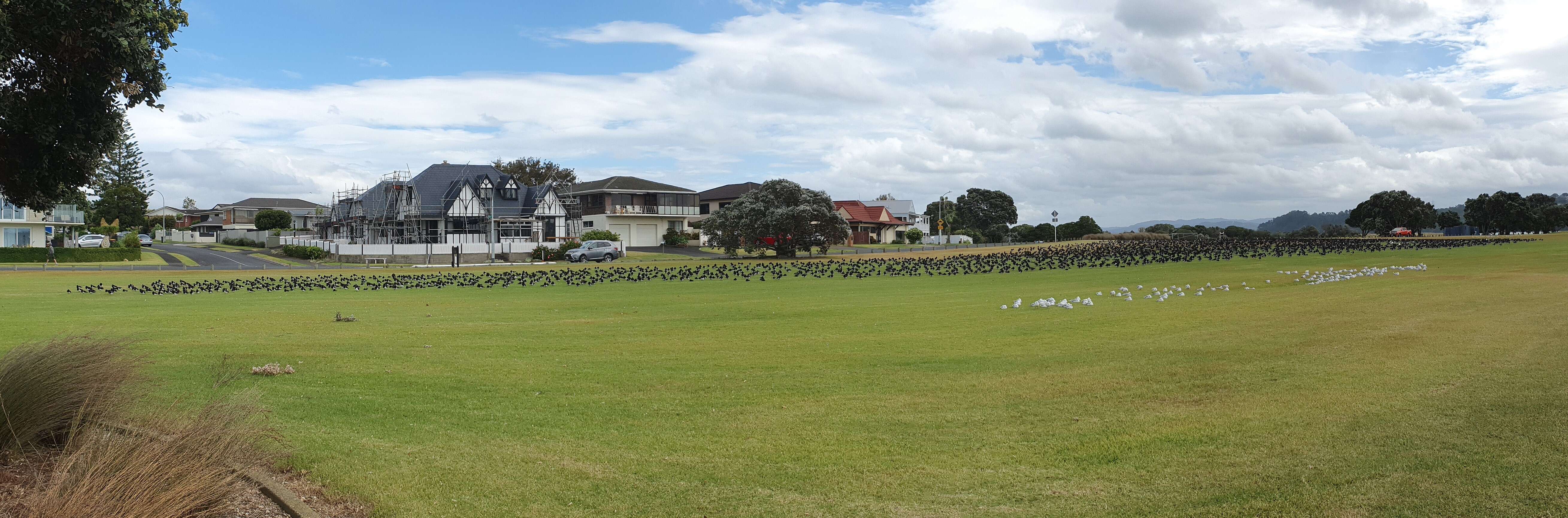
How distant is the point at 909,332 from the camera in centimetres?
1897

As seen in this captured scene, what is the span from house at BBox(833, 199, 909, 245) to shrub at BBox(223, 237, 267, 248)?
6565 cm

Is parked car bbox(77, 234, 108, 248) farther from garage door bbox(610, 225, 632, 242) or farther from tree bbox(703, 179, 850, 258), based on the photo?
tree bbox(703, 179, 850, 258)

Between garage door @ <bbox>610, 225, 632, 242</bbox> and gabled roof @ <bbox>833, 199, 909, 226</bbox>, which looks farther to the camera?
gabled roof @ <bbox>833, 199, 909, 226</bbox>

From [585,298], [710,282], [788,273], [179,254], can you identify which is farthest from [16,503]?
[179,254]

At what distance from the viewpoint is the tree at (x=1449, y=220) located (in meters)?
104

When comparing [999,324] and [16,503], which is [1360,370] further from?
[16,503]

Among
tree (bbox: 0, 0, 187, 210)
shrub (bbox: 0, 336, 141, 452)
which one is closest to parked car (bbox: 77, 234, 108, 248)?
tree (bbox: 0, 0, 187, 210)

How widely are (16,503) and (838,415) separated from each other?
7.00 metres

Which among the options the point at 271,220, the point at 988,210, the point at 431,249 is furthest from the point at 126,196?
the point at 988,210

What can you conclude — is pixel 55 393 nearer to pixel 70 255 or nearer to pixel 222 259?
pixel 70 255

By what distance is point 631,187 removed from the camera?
99562 millimetres

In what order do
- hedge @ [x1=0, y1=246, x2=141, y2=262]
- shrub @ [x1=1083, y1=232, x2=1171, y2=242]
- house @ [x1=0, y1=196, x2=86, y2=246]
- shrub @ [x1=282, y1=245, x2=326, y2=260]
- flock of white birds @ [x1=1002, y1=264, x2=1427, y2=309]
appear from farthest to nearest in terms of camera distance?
shrub @ [x1=1083, y1=232, x2=1171, y2=242] → house @ [x1=0, y1=196, x2=86, y2=246] → shrub @ [x1=282, y1=245, x2=326, y2=260] → hedge @ [x1=0, y1=246, x2=141, y2=262] → flock of white birds @ [x1=1002, y1=264, x2=1427, y2=309]

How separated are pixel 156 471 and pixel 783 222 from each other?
217 ft

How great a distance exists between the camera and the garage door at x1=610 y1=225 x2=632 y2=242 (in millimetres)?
98500
